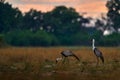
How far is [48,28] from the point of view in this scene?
8312 cm

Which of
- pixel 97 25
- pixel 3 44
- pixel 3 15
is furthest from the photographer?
pixel 97 25

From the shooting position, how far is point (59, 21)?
8075cm

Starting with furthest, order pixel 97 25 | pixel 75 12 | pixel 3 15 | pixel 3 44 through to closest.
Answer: pixel 97 25 < pixel 75 12 < pixel 3 15 < pixel 3 44

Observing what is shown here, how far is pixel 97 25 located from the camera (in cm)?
8975

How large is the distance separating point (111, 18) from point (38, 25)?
15435 millimetres

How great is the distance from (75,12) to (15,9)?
1436 cm

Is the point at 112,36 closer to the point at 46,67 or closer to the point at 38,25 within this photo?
the point at 38,25

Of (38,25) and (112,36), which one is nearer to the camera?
(112,36)

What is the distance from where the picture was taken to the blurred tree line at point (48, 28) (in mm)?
71625

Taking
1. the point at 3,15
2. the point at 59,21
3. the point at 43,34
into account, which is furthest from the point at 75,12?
the point at 3,15

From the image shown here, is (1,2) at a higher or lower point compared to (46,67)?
higher

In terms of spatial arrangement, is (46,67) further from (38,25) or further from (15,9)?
(38,25)

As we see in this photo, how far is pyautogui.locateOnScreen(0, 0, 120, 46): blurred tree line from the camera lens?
71.6 metres

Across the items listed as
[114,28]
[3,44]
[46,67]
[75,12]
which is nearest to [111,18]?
[114,28]
